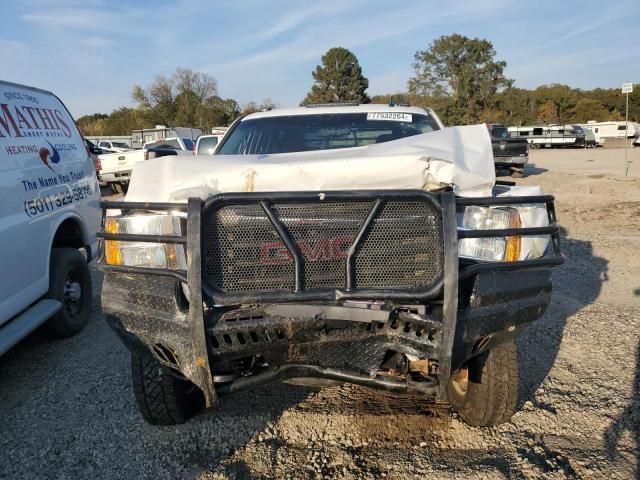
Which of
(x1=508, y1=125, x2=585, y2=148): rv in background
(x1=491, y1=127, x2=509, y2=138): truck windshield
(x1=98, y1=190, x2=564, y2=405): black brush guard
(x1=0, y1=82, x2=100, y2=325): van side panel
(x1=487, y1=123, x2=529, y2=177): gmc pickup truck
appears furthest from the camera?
(x1=508, y1=125, x2=585, y2=148): rv in background

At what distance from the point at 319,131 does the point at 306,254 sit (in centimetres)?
195

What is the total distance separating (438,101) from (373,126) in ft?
174

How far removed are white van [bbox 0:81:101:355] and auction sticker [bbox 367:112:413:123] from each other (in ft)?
8.17

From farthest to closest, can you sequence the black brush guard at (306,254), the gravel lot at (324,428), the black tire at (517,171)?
1. the black tire at (517,171)
2. the gravel lot at (324,428)
3. the black brush guard at (306,254)

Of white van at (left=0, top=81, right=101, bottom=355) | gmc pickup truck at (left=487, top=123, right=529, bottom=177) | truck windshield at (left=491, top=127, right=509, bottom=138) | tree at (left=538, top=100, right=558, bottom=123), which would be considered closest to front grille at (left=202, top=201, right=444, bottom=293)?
white van at (left=0, top=81, right=101, bottom=355)

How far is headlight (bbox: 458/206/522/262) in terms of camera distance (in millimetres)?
2477

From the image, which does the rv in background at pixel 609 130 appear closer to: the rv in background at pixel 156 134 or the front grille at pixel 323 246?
the rv in background at pixel 156 134

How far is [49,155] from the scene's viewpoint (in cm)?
446

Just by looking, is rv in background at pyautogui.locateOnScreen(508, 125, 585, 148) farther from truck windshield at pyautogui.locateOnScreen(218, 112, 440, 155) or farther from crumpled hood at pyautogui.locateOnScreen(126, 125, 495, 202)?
crumpled hood at pyautogui.locateOnScreen(126, 125, 495, 202)

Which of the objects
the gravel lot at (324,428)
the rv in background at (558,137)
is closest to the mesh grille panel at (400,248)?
the gravel lot at (324,428)

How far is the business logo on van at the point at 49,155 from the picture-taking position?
4.32 m

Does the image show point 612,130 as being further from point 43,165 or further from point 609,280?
point 43,165

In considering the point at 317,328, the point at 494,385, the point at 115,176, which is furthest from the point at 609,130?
the point at 317,328

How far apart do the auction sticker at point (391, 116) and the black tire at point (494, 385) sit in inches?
81.7
